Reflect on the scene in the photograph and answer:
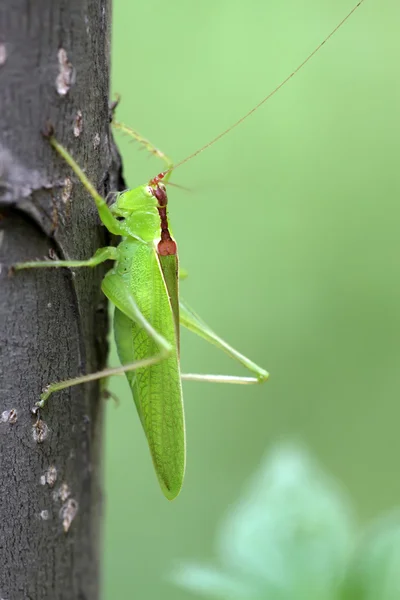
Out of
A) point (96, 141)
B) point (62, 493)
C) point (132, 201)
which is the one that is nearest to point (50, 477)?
point (62, 493)

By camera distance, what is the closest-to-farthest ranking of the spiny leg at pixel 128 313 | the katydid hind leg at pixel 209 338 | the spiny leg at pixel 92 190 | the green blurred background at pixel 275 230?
the spiny leg at pixel 92 190 < the spiny leg at pixel 128 313 < the katydid hind leg at pixel 209 338 < the green blurred background at pixel 275 230

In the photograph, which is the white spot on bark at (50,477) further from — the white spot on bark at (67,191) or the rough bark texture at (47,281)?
the white spot on bark at (67,191)

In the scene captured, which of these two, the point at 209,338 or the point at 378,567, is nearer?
the point at 378,567

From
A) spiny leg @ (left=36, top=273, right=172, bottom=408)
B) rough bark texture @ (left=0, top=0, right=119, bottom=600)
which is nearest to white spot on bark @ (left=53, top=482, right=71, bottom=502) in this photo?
rough bark texture @ (left=0, top=0, right=119, bottom=600)

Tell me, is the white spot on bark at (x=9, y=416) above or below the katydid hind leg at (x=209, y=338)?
below

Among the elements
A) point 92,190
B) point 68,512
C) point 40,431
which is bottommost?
point 68,512

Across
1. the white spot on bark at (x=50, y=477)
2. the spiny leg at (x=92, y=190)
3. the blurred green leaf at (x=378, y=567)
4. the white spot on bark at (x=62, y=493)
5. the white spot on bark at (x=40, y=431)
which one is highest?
the spiny leg at (x=92, y=190)

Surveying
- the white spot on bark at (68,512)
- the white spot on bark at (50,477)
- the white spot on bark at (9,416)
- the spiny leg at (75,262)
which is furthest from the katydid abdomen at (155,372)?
the white spot on bark at (9,416)

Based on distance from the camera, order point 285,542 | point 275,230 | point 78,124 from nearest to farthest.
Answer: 1. point 78,124
2. point 285,542
3. point 275,230

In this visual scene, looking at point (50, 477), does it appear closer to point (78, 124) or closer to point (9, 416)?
point (9, 416)
